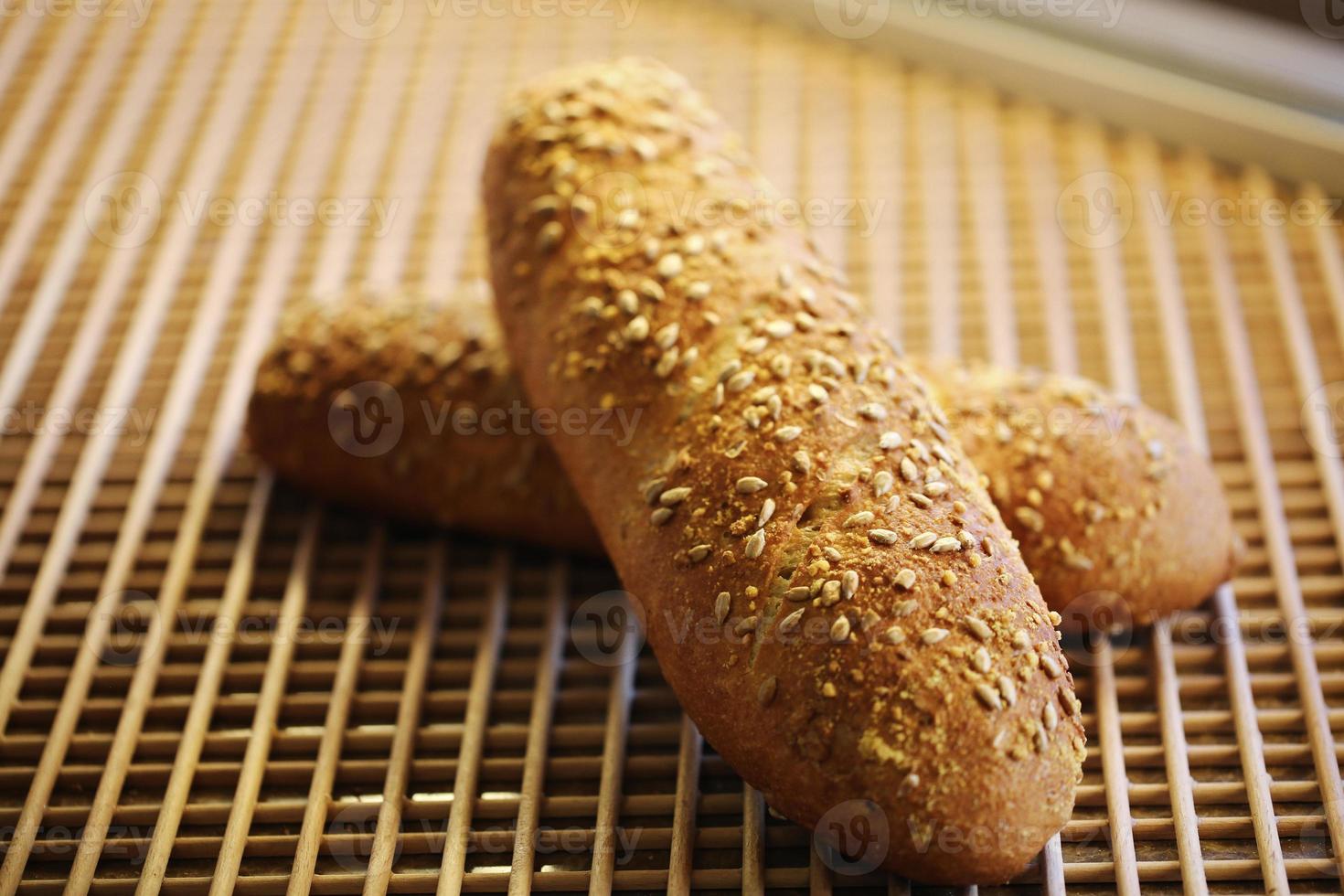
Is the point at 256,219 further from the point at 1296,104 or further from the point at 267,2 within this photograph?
the point at 1296,104

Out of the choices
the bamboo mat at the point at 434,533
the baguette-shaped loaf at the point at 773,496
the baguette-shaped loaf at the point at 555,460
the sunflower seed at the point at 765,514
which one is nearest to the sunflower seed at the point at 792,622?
the baguette-shaped loaf at the point at 773,496

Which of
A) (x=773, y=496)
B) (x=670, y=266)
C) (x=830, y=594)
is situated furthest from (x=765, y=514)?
(x=670, y=266)

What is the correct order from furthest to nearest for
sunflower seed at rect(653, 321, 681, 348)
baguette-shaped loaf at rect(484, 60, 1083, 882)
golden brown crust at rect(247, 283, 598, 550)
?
golden brown crust at rect(247, 283, 598, 550), sunflower seed at rect(653, 321, 681, 348), baguette-shaped loaf at rect(484, 60, 1083, 882)

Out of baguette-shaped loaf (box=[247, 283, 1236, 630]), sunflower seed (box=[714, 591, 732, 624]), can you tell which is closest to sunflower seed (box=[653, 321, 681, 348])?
baguette-shaped loaf (box=[247, 283, 1236, 630])

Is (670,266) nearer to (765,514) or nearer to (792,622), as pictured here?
(765,514)

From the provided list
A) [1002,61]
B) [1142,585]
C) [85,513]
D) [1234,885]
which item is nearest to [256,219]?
[85,513]

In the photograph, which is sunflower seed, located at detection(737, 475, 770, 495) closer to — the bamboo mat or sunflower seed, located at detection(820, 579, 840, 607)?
sunflower seed, located at detection(820, 579, 840, 607)

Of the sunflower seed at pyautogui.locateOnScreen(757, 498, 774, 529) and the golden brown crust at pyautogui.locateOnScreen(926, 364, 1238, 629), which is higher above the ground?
the golden brown crust at pyautogui.locateOnScreen(926, 364, 1238, 629)
